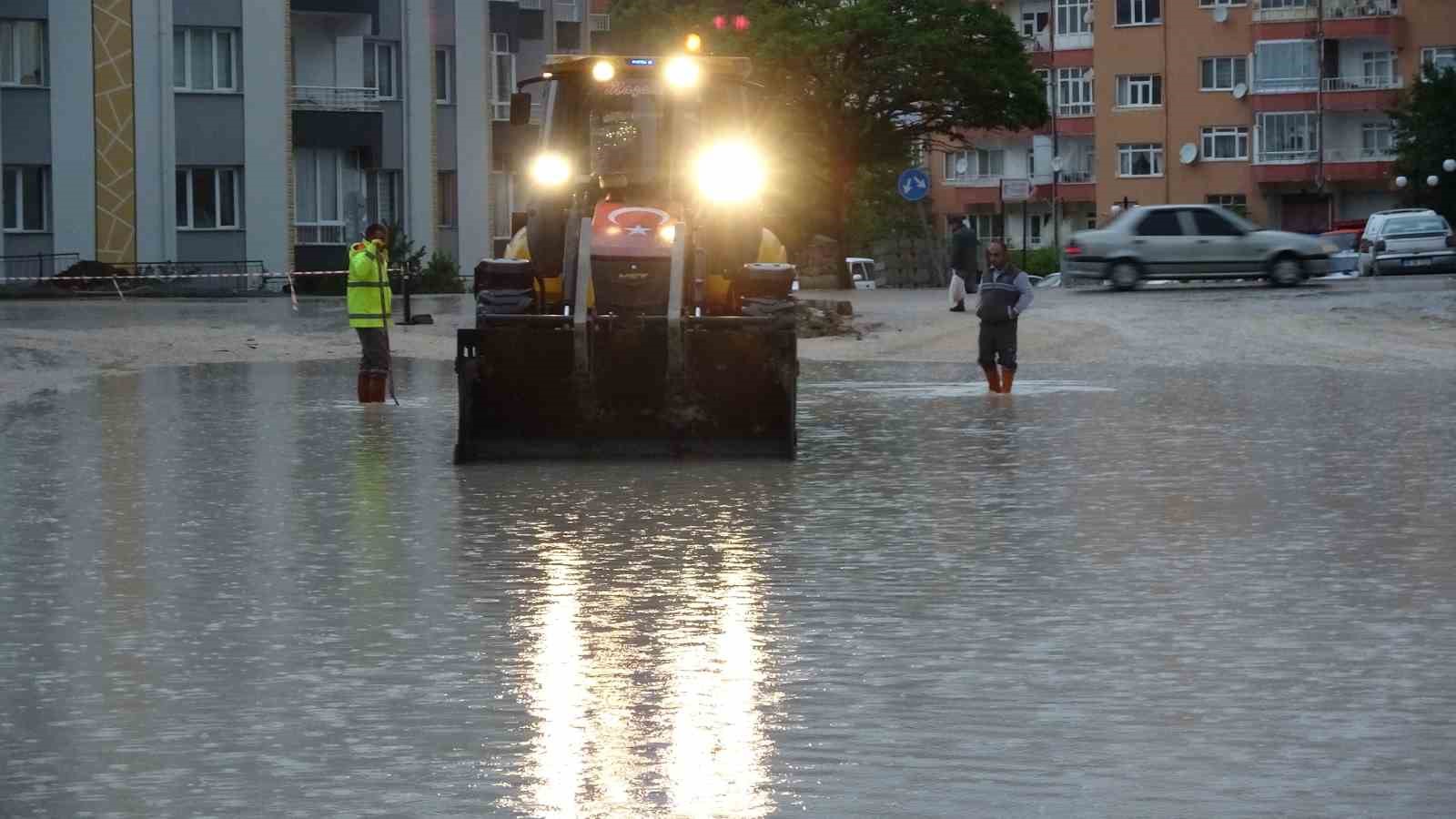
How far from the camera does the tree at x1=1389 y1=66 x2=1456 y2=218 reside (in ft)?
260

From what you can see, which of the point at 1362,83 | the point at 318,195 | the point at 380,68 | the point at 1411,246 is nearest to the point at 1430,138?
the point at 1362,83

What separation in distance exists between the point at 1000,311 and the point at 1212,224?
1862 cm

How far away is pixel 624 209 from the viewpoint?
19.9m

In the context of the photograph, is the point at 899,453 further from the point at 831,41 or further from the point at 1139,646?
the point at 831,41

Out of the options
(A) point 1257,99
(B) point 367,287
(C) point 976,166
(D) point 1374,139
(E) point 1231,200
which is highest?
(A) point 1257,99

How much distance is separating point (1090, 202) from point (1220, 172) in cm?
685

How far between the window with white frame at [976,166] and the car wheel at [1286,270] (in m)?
61.8

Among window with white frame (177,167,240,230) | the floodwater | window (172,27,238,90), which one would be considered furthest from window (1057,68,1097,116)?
the floodwater

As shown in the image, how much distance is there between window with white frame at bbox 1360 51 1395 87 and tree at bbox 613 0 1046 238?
32.8 meters

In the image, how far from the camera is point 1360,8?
300ft

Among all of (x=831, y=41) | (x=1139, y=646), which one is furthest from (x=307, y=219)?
(x=1139, y=646)

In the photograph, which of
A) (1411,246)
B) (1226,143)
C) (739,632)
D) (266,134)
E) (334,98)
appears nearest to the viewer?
(739,632)

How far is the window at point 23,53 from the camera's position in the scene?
5728cm

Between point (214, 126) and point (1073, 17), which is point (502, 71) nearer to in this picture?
point (214, 126)
